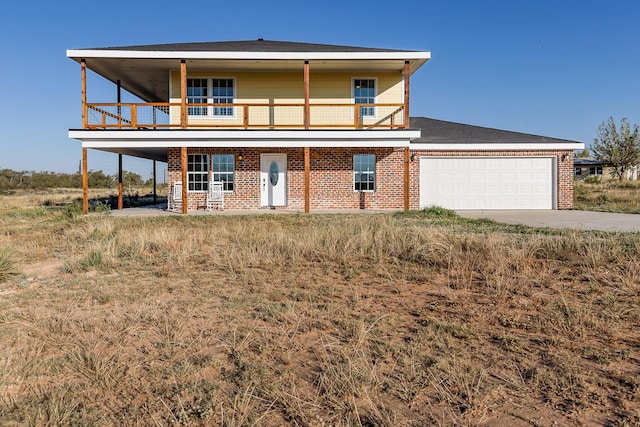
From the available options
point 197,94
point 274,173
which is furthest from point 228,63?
point 274,173

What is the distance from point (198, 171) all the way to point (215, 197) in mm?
1488

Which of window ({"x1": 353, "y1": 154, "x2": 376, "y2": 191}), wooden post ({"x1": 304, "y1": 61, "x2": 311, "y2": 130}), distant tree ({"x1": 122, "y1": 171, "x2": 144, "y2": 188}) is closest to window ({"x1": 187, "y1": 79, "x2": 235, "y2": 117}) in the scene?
wooden post ({"x1": 304, "y1": 61, "x2": 311, "y2": 130})

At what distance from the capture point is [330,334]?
4.78m

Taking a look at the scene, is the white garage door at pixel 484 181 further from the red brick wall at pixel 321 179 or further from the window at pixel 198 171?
the window at pixel 198 171

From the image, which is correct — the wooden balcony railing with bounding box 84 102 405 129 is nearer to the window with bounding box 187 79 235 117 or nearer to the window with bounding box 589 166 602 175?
the window with bounding box 187 79 235 117

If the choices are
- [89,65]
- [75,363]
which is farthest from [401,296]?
[89,65]

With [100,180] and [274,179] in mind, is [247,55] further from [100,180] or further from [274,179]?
[100,180]

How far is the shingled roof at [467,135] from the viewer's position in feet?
65.1

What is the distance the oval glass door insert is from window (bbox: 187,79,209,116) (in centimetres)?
340

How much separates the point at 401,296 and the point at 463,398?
279cm

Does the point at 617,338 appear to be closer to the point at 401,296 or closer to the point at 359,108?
the point at 401,296

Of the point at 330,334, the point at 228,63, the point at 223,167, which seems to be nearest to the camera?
the point at 330,334

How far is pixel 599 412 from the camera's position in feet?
10.4

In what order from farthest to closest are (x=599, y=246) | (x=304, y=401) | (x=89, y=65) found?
(x=89, y=65) < (x=599, y=246) < (x=304, y=401)
